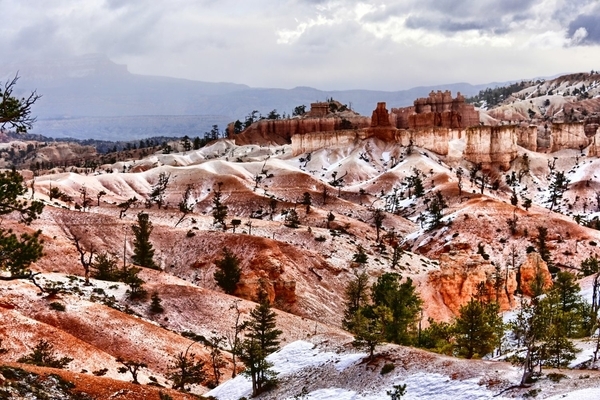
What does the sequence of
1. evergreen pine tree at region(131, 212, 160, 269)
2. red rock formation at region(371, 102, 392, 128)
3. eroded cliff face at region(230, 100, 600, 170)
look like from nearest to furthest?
evergreen pine tree at region(131, 212, 160, 269) → eroded cliff face at region(230, 100, 600, 170) → red rock formation at region(371, 102, 392, 128)

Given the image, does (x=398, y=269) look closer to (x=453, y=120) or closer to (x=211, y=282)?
(x=211, y=282)

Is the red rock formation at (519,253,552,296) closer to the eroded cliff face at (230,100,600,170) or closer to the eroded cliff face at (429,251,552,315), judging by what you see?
the eroded cliff face at (429,251,552,315)

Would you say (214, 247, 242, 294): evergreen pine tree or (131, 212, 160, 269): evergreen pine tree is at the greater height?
(131, 212, 160, 269): evergreen pine tree

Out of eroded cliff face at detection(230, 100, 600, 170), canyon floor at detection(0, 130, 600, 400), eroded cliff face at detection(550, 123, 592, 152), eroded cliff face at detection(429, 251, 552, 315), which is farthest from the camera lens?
eroded cliff face at detection(550, 123, 592, 152)

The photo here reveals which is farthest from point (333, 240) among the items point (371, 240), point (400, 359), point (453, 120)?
point (453, 120)

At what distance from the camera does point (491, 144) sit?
171000 mm

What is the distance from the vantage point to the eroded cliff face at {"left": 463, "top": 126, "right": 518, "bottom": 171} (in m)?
170

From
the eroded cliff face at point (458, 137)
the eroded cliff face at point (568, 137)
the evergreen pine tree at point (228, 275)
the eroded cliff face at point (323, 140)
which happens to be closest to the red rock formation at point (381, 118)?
the eroded cliff face at point (458, 137)

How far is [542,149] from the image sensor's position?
19412 cm

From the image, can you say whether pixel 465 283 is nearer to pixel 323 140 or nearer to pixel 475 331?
pixel 475 331

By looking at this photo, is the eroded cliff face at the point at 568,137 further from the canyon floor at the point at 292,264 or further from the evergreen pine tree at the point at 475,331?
the evergreen pine tree at the point at 475,331

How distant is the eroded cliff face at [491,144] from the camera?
559ft

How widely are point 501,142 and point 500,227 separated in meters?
74.3

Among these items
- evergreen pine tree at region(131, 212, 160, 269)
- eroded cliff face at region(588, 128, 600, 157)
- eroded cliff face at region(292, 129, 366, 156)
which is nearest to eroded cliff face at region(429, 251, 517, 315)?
evergreen pine tree at region(131, 212, 160, 269)
